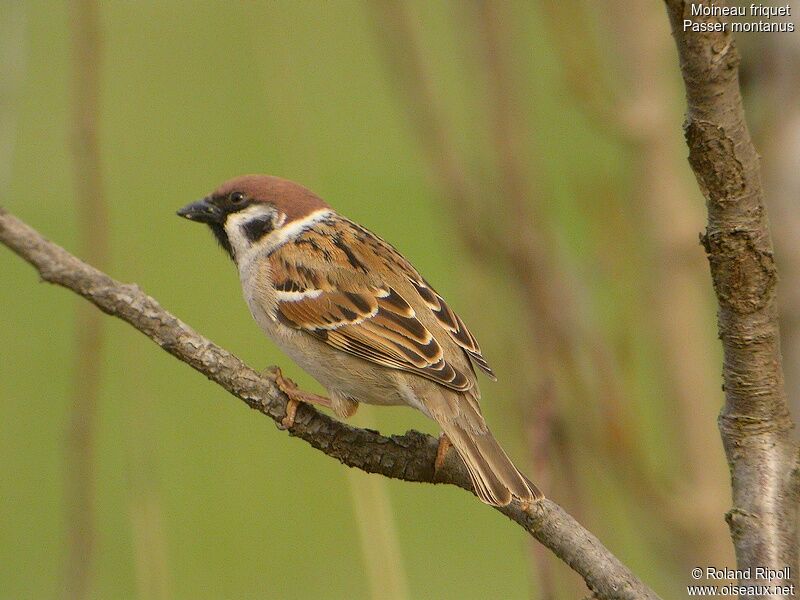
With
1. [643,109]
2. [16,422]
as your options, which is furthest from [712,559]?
[16,422]

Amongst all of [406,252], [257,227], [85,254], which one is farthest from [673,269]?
[406,252]

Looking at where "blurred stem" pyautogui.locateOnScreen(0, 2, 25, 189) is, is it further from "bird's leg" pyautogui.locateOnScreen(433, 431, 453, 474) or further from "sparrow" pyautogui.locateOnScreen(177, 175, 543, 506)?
"bird's leg" pyautogui.locateOnScreen(433, 431, 453, 474)

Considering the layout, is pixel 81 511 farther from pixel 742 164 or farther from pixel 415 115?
pixel 742 164

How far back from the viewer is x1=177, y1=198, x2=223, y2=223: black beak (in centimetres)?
316

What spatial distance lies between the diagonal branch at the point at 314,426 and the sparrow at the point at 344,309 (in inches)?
12.1

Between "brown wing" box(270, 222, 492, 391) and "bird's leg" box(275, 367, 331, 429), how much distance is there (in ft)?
0.84

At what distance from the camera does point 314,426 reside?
6.93 ft

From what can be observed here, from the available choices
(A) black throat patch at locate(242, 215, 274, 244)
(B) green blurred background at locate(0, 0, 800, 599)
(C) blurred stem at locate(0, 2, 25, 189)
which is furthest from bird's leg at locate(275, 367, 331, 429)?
(A) black throat patch at locate(242, 215, 274, 244)

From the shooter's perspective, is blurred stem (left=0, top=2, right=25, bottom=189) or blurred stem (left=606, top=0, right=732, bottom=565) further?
blurred stem (left=606, top=0, right=732, bottom=565)

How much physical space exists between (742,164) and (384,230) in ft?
17.0

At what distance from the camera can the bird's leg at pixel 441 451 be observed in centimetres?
211

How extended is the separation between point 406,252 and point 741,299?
5120mm

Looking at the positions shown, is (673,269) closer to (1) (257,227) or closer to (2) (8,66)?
(1) (257,227)

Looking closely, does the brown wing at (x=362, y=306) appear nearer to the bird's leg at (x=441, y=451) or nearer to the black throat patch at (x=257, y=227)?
the black throat patch at (x=257, y=227)
